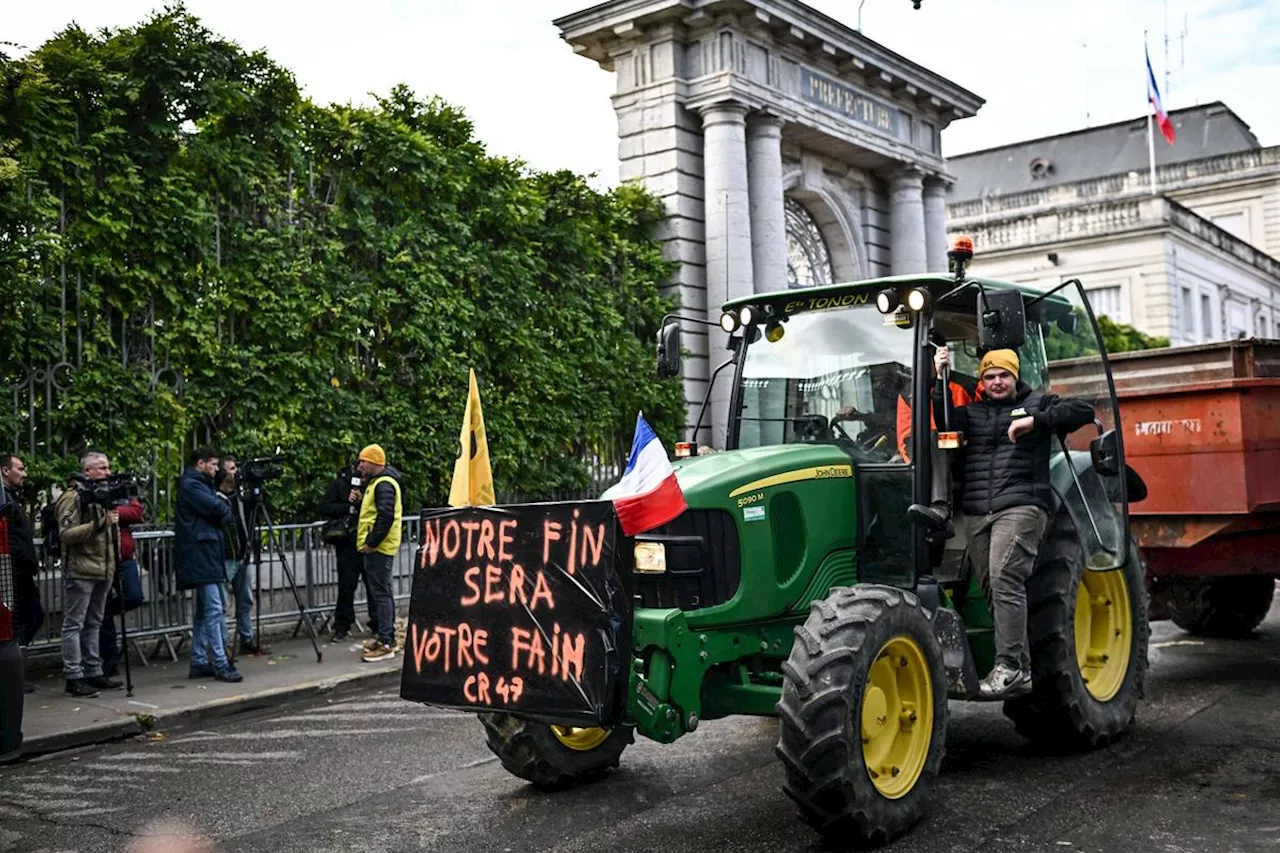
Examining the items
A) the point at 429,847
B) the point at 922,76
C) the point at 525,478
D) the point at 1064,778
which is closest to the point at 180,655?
the point at 525,478

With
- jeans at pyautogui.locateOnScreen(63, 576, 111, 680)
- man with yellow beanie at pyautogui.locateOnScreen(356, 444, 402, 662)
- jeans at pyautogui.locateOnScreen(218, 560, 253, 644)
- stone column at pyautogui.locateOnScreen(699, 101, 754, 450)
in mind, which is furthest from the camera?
stone column at pyautogui.locateOnScreen(699, 101, 754, 450)

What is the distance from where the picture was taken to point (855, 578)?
251 inches

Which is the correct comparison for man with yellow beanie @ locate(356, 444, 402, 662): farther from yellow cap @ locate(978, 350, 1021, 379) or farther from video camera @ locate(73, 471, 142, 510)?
yellow cap @ locate(978, 350, 1021, 379)

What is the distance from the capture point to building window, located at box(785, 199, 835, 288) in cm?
2400

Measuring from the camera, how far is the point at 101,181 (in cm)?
1155

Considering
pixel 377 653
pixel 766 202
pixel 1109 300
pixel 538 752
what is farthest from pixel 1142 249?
pixel 538 752

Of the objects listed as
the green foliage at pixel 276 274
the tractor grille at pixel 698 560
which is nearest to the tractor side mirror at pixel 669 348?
the tractor grille at pixel 698 560

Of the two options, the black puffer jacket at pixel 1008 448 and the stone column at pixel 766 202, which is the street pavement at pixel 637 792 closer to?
the black puffer jacket at pixel 1008 448

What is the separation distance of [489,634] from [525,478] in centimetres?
1035

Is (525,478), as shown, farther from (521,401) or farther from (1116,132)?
(1116,132)

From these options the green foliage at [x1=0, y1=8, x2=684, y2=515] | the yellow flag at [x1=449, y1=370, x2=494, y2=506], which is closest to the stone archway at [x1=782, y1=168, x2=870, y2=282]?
the green foliage at [x1=0, y1=8, x2=684, y2=515]

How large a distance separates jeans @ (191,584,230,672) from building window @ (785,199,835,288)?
15.4 metres

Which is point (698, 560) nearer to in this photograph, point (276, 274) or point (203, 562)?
point (203, 562)

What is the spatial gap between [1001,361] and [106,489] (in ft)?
22.1
